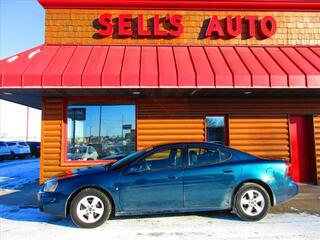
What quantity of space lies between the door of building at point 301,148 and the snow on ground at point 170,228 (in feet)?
13.9

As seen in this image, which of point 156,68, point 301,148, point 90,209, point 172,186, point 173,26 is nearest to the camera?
point 90,209

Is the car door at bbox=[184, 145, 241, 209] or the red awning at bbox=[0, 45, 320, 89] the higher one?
the red awning at bbox=[0, 45, 320, 89]

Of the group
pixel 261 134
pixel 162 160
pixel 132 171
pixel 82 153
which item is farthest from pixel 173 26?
pixel 132 171

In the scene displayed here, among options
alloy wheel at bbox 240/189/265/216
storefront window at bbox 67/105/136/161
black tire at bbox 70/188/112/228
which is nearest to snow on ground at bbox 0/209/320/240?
black tire at bbox 70/188/112/228

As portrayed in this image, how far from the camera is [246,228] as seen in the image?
20.3ft

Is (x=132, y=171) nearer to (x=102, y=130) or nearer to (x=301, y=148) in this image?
(x=102, y=130)

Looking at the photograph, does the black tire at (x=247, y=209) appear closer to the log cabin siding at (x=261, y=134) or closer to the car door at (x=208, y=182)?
the car door at (x=208, y=182)

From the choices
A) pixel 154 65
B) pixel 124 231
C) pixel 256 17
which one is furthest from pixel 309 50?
pixel 124 231

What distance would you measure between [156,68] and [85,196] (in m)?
4.12

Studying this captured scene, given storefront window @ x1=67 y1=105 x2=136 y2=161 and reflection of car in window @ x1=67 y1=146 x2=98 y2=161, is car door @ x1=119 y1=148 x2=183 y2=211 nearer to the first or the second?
storefront window @ x1=67 y1=105 x2=136 y2=161

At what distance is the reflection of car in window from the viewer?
1076 centimetres

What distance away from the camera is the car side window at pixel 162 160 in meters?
6.61

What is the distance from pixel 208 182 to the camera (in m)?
6.57

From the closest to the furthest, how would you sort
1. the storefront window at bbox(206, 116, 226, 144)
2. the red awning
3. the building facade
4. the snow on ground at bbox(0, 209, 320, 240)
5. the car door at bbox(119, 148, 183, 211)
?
1. the snow on ground at bbox(0, 209, 320, 240)
2. the car door at bbox(119, 148, 183, 211)
3. the red awning
4. the building facade
5. the storefront window at bbox(206, 116, 226, 144)
